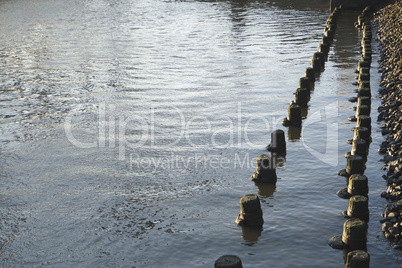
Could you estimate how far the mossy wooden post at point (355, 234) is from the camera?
261 inches

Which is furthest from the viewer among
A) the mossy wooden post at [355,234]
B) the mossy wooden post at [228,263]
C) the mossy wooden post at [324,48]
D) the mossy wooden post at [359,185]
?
the mossy wooden post at [324,48]

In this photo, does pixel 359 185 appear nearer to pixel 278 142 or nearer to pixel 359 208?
pixel 359 208

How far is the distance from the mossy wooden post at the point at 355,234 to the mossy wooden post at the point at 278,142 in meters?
3.31

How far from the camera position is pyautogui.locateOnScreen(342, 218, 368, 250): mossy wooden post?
6.63m

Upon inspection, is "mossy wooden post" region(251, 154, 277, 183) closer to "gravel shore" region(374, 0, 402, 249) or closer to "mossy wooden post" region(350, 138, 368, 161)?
"mossy wooden post" region(350, 138, 368, 161)

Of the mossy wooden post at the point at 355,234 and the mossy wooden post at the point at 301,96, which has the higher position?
the mossy wooden post at the point at 301,96

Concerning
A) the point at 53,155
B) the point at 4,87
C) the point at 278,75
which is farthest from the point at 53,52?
the point at 53,155

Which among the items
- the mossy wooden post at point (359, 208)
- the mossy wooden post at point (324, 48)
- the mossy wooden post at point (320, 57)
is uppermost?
the mossy wooden post at point (324, 48)

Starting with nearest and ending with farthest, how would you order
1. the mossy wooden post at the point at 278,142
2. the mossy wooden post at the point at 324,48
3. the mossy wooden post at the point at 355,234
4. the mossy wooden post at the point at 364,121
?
the mossy wooden post at the point at 355,234
the mossy wooden post at the point at 278,142
the mossy wooden post at the point at 364,121
the mossy wooden post at the point at 324,48

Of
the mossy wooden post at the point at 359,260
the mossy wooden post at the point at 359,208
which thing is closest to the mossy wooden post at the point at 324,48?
the mossy wooden post at the point at 359,208

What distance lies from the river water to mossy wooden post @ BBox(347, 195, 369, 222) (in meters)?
0.23

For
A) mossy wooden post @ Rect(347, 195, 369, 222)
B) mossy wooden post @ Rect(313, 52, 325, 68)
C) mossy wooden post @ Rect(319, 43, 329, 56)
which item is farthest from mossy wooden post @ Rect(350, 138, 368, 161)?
mossy wooden post @ Rect(319, 43, 329, 56)

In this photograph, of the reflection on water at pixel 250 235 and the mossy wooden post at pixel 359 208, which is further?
the mossy wooden post at pixel 359 208

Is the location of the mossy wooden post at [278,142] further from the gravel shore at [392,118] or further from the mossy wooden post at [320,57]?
the mossy wooden post at [320,57]
